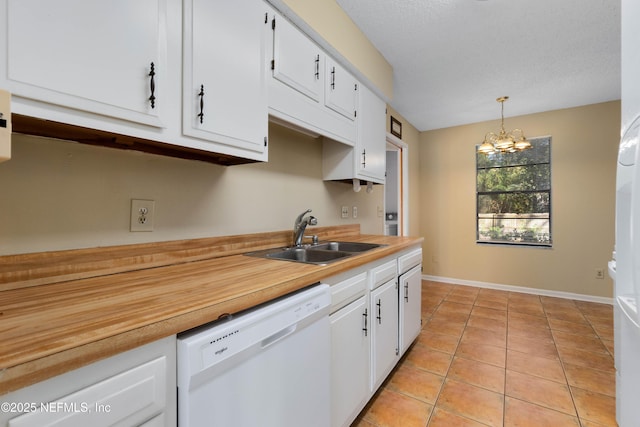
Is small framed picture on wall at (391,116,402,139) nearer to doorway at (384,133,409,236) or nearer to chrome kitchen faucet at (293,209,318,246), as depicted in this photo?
doorway at (384,133,409,236)

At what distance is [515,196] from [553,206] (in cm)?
45

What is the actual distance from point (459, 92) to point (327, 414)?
11.2ft

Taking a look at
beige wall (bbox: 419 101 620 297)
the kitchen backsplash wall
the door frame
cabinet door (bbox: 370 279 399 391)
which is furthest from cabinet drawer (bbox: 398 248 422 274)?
beige wall (bbox: 419 101 620 297)

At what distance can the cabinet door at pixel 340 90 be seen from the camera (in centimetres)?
182

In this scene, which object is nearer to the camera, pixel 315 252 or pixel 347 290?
pixel 347 290

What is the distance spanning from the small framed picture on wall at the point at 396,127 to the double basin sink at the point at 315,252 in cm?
217

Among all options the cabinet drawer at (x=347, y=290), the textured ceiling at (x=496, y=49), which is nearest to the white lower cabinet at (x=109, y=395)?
the cabinet drawer at (x=347, y=290)

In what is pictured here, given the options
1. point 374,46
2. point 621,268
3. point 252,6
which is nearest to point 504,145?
point 374,46

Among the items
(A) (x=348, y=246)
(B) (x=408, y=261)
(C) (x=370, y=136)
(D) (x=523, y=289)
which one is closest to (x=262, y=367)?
(A) (x=348, y=246)

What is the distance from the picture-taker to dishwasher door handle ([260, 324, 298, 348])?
85 cm

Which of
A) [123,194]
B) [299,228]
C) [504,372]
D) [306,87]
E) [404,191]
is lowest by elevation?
[504,372]

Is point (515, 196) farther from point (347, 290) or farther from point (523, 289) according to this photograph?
point (347, 290)

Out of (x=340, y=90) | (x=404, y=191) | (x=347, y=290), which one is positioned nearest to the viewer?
(x=347, y=290)

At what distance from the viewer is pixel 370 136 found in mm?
2355
